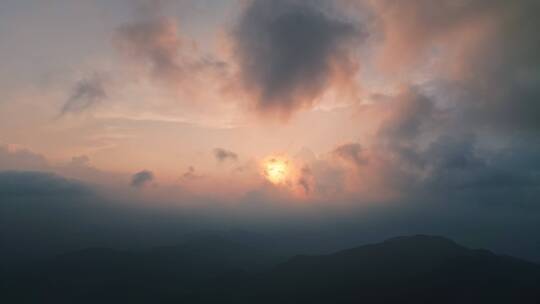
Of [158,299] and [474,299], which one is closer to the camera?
[474,299]

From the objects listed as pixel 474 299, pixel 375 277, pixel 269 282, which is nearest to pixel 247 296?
pixel 269 282

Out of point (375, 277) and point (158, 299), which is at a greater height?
point (375, 277)

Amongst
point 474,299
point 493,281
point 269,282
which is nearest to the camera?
point 474,299

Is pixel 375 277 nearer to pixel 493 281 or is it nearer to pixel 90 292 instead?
pixel 493 281

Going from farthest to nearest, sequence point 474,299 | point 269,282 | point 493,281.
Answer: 1. point 269,282
2. point 493,281
3. point 474,299

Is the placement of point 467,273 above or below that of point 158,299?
above

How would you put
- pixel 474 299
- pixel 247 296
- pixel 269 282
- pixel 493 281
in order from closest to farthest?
pixel 474 299
pixel 493 281
pixel 247 296
pixel 269 282

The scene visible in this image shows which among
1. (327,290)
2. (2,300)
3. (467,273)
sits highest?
(467,273)

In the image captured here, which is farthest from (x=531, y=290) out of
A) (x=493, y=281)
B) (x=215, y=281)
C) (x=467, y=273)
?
(x=215, y=281)

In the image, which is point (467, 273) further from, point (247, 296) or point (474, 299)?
point (247, 296)
